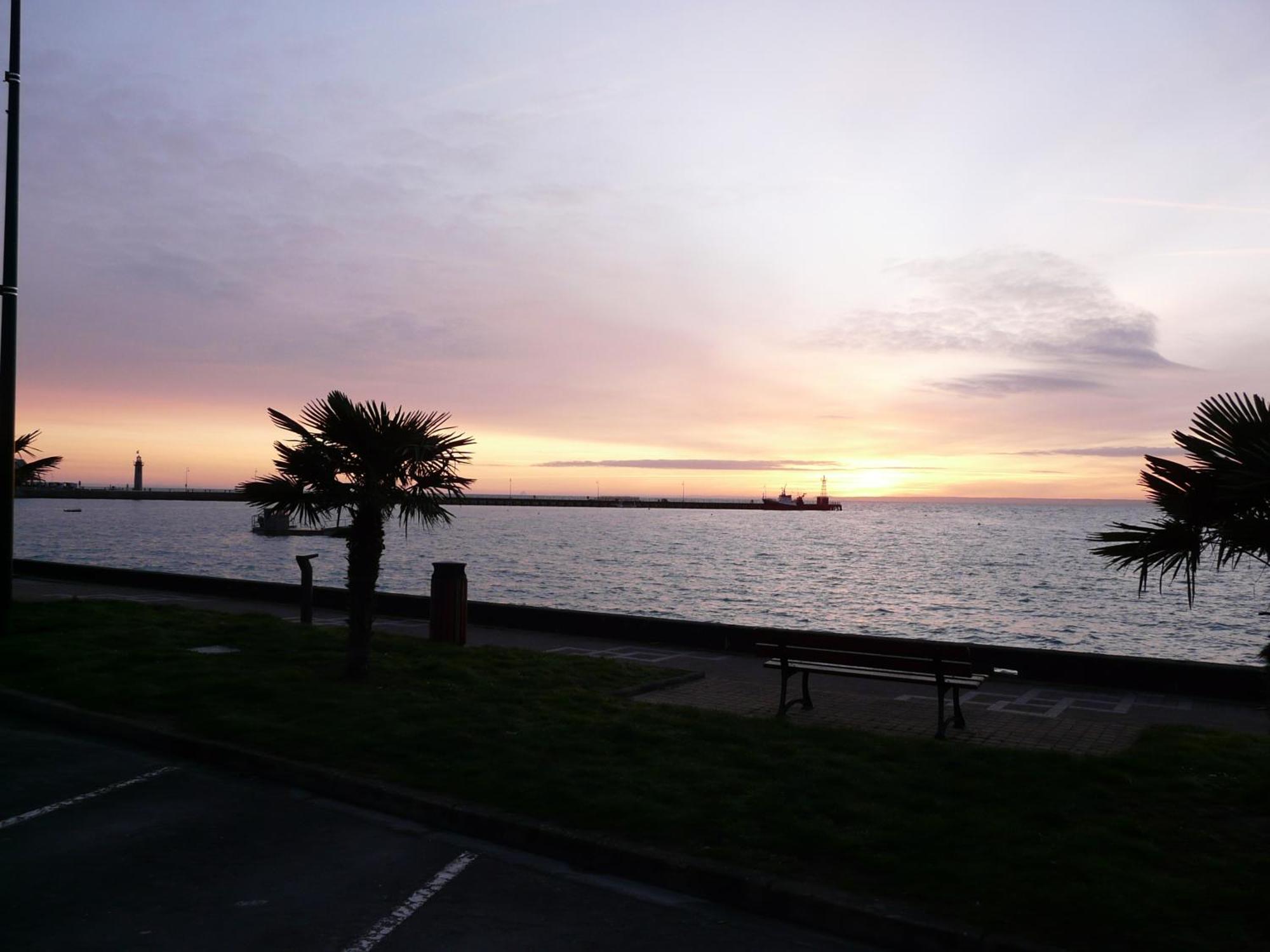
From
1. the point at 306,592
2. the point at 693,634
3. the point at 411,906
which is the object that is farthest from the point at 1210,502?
the point at 306,592

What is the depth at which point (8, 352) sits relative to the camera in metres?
14.6

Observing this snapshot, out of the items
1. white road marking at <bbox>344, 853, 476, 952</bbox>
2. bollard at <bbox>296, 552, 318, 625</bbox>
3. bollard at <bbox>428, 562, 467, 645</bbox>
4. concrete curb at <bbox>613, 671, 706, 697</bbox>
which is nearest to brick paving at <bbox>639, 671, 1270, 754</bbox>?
concrete curb at <bbox>613, 671, 706, 697</bbox>

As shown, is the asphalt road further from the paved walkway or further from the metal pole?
the metal pole

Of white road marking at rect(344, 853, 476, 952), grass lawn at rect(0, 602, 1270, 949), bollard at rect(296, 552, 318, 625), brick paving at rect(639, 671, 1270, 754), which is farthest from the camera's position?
bollard at rect(296, 552, 318, 625)

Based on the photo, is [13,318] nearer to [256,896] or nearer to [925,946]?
[256,896]

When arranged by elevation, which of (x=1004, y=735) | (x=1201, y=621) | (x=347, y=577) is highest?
(x=347, y=577)

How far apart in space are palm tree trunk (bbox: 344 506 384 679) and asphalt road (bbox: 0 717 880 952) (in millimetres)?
4021

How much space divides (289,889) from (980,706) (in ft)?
27.4

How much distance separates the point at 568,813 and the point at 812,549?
107 meters

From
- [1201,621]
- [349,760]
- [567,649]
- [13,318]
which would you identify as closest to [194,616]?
[13,318]

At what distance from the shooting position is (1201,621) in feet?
147

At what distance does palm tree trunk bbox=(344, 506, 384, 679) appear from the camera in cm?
1165

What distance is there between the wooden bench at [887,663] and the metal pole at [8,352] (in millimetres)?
11351

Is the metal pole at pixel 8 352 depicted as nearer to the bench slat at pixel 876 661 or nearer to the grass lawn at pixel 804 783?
the grass lawn at pixel 804 783
